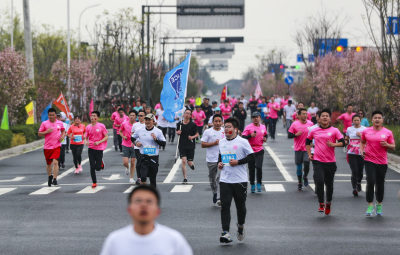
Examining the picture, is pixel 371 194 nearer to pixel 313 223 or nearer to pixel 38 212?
pixel 313 223

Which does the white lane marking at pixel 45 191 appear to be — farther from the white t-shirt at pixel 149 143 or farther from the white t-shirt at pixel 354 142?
the white t-shirt at pixel 354 142

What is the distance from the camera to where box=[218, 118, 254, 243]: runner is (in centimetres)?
1026

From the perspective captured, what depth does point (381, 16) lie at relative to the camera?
2906 cm

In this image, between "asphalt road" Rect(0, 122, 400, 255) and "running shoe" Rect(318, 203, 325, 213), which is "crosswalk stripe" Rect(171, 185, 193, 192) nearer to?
"asphalt road" Rect(0, 122, 400, 255)

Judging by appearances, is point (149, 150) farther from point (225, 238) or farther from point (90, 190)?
point (225, 238)

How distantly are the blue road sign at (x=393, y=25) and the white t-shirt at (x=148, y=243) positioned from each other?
24805mm

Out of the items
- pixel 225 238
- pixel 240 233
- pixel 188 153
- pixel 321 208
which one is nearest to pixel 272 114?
→ pixel 188 153

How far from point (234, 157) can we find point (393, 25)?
2132cm

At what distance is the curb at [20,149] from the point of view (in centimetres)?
2758

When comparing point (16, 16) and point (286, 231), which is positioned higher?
point (16, 16)

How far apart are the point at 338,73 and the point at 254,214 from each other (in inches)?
1230

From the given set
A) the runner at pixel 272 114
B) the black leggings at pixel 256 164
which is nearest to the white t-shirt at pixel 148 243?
the black leggings at pixel 256 164

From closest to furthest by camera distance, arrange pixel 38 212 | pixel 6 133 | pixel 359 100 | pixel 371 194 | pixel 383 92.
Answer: pixel 371 194, pixel 38 212, pixel 6 133, pixel 383 92, pixel 359 100

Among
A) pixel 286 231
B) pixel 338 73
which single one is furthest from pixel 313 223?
pixel 338 73
